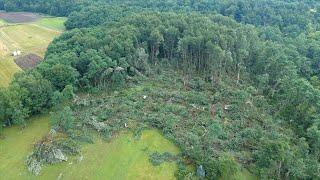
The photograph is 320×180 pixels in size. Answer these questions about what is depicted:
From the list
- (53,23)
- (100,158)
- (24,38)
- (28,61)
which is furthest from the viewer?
(53,23)

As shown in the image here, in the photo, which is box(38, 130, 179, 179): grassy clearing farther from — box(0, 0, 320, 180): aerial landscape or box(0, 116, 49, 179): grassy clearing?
box(0, 116, 49, 179): grassy clearing

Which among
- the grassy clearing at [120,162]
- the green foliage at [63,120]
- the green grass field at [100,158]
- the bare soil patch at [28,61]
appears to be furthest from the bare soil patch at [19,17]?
the grassy clearing at [120,162]

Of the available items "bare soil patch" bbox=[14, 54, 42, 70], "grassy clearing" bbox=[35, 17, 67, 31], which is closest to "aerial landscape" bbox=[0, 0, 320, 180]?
"bare soil patch" bbox=[14, 54, 42, 70]

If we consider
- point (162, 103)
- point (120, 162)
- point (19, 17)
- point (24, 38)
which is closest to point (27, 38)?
point (24, 38)

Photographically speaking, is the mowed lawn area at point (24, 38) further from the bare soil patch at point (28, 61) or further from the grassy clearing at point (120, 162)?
the grassy clearing at point (120, 162)

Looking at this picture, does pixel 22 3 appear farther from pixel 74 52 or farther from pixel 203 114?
pixel 203 114

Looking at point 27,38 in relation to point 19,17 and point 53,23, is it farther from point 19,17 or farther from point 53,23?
point 19,17
